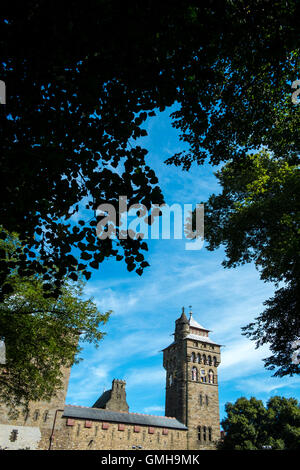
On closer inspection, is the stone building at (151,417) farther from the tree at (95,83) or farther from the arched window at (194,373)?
the tree at (95,83)

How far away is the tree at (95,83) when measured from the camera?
411cm

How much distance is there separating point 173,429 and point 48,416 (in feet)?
61.9

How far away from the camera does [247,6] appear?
19.7ft

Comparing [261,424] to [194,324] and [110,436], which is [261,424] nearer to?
[194,324]

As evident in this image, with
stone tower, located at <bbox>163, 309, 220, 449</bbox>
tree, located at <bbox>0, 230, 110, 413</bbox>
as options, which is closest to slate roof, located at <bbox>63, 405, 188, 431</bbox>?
stone tower, located at <bbox>163, 309, 220, 449</bbox>

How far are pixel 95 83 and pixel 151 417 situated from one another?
4684 cm

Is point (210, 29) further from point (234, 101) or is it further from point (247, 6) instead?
point (234, 101)

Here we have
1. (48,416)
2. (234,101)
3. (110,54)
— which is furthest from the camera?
(48,416)

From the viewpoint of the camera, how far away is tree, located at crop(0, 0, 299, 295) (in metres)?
4.11

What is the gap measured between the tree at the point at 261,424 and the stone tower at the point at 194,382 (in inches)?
98.7

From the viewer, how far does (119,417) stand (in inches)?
1512

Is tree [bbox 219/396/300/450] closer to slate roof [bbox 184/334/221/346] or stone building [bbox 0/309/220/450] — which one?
stone building [bbox 0/309/220/450]

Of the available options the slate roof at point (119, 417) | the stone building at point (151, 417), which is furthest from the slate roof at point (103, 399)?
the slate roof at point (119, 417)
